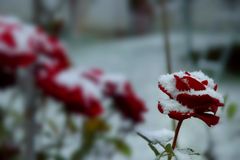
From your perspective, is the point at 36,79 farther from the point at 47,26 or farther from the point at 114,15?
the point at 114,15

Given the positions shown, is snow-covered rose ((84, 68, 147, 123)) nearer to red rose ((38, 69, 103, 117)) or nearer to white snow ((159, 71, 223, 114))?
red rose ((38, 69, 103, 117))

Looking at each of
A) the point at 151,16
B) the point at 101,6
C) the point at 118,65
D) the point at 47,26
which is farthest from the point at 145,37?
the point at 47,26

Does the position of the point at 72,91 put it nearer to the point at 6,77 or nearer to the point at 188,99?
the point at 6,77

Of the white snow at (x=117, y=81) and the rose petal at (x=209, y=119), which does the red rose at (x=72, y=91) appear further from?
the rose petal at (x=209, y=119)

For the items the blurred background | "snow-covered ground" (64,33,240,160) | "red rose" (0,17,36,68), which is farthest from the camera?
the blurred background

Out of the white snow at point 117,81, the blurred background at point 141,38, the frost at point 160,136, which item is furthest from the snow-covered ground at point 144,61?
the frost at point 160,136

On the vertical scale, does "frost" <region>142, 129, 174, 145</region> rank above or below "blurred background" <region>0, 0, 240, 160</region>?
above

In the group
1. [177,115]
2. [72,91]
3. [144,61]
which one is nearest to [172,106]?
[177,115]

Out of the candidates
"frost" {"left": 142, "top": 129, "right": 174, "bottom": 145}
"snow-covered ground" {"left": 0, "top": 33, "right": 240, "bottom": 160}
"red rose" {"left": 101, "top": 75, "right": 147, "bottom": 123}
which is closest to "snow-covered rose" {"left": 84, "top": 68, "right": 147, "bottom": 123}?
"red rose" {"left": 101, "top": 75, "right": 147, "bottom": 123}
